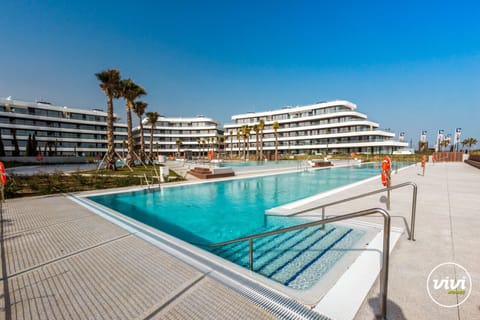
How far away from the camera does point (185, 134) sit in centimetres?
8656

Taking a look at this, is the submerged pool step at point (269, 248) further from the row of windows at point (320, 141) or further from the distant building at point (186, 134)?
the distant building at point (186, 134)

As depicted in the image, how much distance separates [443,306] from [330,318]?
1.38 meters

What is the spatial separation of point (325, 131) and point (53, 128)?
76.5 meters

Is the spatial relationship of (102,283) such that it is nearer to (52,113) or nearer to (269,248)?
(269,248)

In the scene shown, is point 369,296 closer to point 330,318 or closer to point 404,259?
point 330,318

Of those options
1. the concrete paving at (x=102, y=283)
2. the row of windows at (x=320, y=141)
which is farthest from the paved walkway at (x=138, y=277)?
the row of windows at (x=320, y=141)

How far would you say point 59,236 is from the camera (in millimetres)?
4758

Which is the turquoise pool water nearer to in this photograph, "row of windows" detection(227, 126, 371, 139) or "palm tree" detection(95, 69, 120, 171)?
"palm tree" detection(95, 69, 120, 171)

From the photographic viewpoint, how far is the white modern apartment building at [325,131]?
55.5 meters

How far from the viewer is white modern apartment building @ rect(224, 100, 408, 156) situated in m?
55.5

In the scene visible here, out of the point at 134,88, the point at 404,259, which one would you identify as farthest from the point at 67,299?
the point at 134,88

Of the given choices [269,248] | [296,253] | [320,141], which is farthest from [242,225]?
[320,141]
